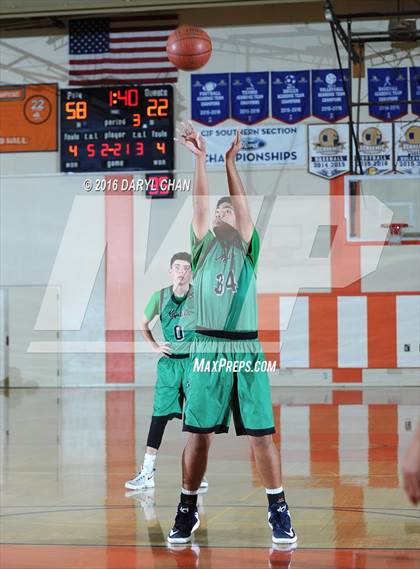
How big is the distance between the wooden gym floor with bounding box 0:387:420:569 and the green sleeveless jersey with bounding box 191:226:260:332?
1.29m

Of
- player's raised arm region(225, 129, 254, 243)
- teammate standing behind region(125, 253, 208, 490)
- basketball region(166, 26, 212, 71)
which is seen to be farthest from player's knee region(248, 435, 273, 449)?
basketball region(166, 26, 212, 71)

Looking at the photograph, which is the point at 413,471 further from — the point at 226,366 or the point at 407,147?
the point at 407,147

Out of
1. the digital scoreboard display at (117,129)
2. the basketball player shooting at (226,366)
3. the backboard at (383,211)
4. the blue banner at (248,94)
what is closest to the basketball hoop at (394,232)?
the backboard at (383,211)

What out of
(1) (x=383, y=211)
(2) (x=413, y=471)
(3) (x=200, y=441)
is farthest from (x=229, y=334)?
(1) (x=383, y=211)

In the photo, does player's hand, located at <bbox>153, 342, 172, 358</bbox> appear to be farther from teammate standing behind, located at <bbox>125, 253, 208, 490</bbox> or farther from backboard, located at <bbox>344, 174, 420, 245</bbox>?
backboard, located at <bbox>344, 174, 420, 245</bbox>

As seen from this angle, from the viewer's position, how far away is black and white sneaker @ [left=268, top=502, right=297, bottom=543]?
16.9 ft

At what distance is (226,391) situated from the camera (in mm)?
5176

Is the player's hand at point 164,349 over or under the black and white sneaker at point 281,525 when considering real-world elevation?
over

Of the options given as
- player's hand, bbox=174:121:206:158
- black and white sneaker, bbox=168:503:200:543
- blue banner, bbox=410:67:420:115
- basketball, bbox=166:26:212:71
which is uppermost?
blue banner, bbox=410:67:420:115

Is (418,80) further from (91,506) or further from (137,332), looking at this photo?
(91,506)

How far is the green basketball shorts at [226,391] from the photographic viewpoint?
5148mm

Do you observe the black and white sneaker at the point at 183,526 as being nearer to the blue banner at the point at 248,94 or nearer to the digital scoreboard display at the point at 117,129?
the digital scoreboard display at the point at 117,129

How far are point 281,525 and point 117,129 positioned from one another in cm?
1292

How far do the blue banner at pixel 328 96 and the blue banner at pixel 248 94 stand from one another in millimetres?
967
